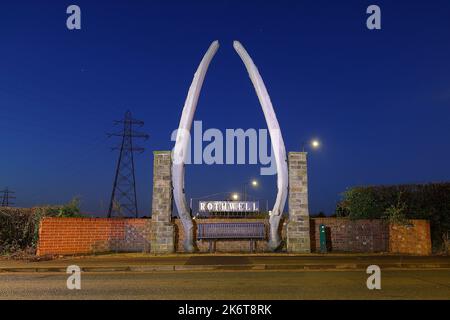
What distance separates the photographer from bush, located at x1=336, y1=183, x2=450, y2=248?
1636cm

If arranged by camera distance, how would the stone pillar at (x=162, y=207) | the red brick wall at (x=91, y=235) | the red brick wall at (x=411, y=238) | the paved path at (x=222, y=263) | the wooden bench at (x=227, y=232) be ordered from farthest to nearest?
the wooden bench at (x=227, y=232) < the stone pillar at (x=162, y=207) < the red brick wall at (x=411, y=238) < the red brick wall at (x=91, y=235) < the paved path at (x=222, y=263)

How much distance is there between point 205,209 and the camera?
18.8 m

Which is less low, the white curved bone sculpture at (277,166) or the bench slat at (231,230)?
the white curved bone sculpture at (277,166)

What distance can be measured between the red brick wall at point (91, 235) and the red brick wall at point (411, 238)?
9349 millimetres

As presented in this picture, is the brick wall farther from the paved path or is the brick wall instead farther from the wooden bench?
the paved path

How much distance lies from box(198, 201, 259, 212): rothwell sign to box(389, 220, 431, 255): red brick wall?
5674 mm

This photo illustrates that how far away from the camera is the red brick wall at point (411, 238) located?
15.5m

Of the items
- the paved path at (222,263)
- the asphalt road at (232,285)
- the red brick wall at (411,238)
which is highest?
the red brick wall at (411,238)

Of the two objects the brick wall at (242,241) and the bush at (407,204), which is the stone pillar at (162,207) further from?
the bush at (407,204)

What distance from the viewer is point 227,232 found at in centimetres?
1655

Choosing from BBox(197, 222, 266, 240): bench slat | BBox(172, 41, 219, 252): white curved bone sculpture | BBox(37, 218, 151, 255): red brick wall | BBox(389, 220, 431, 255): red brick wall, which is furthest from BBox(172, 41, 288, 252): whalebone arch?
BBox(389, 220, 431, 255): red brick wall

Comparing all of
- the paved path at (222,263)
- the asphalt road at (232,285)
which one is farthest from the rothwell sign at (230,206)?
the asphalt road at (232,285)

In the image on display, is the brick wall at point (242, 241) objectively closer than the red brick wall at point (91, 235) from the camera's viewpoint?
No
